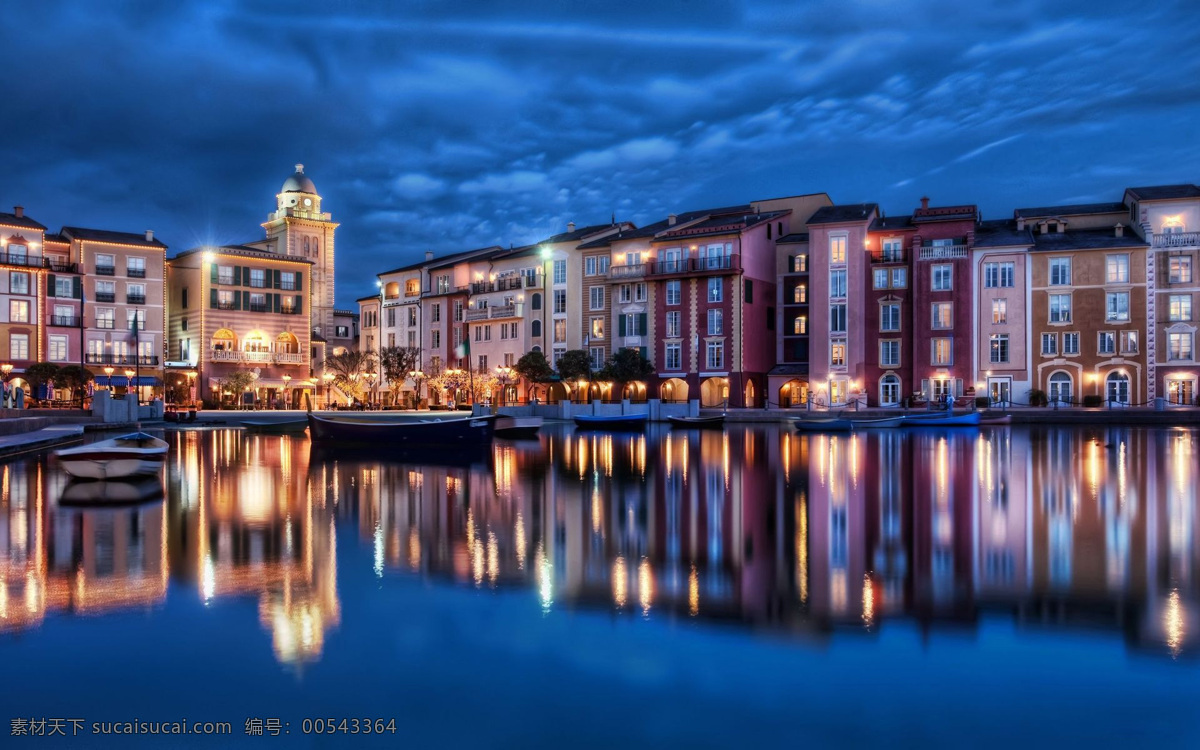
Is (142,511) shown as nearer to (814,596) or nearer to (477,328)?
(814,596)

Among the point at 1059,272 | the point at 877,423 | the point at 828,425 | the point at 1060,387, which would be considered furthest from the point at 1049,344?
the point at 828,425

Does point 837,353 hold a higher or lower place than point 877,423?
higher

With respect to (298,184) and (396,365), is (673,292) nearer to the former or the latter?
(396,365)

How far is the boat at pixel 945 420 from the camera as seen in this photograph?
42.6 meters

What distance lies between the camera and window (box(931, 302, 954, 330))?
54156 millimetres

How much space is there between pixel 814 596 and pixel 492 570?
362 centimetres

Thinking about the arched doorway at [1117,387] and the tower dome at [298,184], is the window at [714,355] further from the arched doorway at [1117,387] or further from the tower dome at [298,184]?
the tower dome at [298,184]

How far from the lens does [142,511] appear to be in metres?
14.9

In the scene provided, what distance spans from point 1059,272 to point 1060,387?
691cm

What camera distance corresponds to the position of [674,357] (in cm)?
5981

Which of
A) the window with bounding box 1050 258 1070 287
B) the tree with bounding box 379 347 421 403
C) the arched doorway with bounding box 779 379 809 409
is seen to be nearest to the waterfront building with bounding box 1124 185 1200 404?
the window with bounding box 1050 258 1070 287

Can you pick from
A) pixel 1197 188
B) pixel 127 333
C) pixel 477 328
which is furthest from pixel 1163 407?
pixel 127 333

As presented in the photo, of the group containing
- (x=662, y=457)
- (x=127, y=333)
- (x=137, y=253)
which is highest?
(x=137, y=253)

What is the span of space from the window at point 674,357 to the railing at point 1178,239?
94.7 feet
